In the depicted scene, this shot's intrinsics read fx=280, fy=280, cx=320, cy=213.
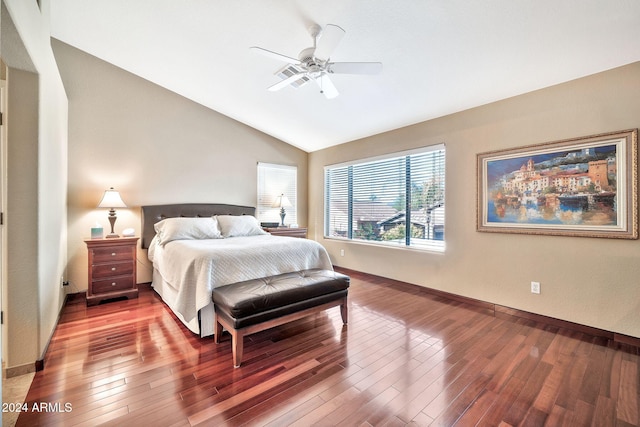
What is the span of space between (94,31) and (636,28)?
5182 millimetres

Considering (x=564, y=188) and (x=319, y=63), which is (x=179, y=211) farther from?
(x=564, y=188)

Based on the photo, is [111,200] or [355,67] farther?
[111,200]

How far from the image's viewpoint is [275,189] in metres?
5.55

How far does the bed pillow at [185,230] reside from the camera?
3.56 meters

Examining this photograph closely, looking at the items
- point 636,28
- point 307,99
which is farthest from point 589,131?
point 307,99

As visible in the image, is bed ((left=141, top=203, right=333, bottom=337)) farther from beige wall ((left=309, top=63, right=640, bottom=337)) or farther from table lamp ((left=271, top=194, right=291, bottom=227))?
beige wall ((left=309, top=63, right=640, bottom=337))

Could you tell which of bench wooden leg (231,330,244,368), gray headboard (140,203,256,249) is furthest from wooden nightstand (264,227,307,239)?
bench wooden leg (231,330,244,368)

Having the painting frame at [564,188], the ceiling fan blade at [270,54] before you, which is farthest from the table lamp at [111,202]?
the painting frame at [564,188]

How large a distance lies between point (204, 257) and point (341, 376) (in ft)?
4.88

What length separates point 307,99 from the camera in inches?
151

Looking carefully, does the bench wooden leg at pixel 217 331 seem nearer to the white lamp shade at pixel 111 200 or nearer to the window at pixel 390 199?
the white lamp shade at pixel 111 200

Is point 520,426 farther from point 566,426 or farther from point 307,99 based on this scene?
point 307,99

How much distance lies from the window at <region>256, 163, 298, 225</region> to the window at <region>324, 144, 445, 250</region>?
716mm

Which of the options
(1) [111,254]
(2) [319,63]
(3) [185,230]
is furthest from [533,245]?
(1) [111,254]
